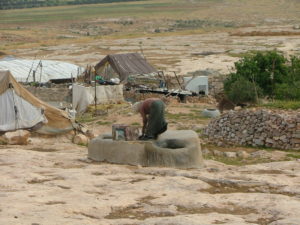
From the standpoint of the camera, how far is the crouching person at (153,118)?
14.6m

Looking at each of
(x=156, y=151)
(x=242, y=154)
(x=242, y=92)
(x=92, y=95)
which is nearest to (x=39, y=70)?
(x=92, y=95)

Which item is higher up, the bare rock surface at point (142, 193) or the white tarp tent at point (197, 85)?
the bare rock surface at point (142, 193)

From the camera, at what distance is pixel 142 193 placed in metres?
11.2

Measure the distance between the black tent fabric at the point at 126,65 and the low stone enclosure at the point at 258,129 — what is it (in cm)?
1545

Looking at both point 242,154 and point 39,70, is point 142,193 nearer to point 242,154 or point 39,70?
point 242,154

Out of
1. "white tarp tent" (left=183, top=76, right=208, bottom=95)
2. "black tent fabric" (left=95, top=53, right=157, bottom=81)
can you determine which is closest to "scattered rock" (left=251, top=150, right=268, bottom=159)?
"white tarp tent" (left=183, top=76, right=208, bottom=95)

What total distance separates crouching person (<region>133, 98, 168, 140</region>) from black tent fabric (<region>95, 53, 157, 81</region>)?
2121 centimetres

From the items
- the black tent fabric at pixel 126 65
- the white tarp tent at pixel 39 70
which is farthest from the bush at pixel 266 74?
the white tarp tent at pixel 39 70

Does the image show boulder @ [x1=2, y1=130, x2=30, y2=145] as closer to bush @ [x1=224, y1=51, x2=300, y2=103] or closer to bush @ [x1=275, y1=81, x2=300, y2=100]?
bush @ [x1=275, y1=81, x2=300, y2=100]

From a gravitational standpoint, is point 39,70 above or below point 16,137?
below

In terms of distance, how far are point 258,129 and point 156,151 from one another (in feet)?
20.9

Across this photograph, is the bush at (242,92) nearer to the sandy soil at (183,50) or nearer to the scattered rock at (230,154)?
the scattered rock at (230,154)

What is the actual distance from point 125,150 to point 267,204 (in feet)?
16.0

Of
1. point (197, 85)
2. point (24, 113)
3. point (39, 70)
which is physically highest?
point (24, 113)
